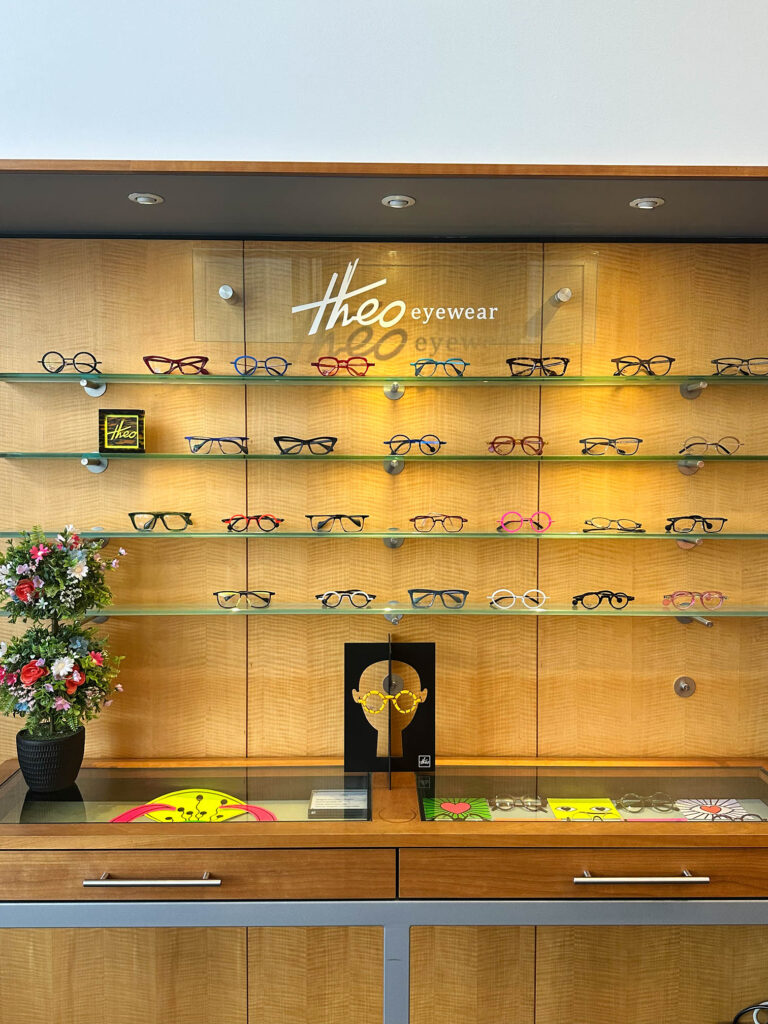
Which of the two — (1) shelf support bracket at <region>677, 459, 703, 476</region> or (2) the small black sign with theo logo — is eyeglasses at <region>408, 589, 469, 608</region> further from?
(2) the small black sign with theo logo

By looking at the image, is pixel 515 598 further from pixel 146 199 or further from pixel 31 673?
pixel 146 199

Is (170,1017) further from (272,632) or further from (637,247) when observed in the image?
(637,247)

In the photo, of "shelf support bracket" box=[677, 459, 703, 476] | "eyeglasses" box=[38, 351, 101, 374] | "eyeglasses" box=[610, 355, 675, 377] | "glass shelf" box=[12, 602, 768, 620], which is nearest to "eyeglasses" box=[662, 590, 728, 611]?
"glass shelf" box=[12, 602, 768, 620]

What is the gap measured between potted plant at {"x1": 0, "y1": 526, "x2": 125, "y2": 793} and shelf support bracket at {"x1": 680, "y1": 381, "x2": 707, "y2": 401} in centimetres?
209

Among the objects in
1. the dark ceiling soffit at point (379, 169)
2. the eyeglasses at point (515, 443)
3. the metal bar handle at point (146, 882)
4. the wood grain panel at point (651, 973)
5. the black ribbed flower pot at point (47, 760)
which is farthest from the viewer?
the eyeglasses at point (515, 443)

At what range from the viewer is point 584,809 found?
2.50 meters

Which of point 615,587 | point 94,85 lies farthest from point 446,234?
point 615,587

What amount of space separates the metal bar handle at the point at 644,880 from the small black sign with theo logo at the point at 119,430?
197 centimetres

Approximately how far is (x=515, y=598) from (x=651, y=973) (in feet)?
4.02

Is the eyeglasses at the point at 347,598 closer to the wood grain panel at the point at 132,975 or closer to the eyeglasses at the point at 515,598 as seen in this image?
the eyeglasses at the point at 515,598

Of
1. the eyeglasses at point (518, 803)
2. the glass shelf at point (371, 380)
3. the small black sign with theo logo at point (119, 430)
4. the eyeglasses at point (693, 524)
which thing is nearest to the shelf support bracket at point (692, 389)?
the glass shelf at point (371, 380)

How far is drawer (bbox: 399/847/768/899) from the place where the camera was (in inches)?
90.8

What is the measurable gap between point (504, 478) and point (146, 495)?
50.6 inches

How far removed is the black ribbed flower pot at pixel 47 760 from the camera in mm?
2498
